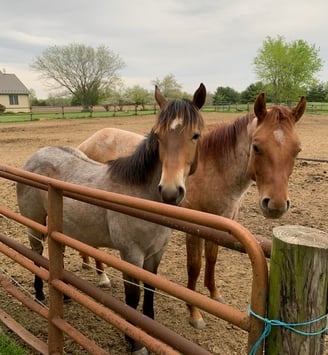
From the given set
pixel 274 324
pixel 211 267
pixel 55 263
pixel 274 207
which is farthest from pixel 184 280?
pixel 274 324

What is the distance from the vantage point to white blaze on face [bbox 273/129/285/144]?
251cm

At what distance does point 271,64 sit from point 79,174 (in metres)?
46.4

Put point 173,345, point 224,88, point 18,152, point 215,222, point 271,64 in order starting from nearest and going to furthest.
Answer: point 215,222
point 173,345
point 18,152
point 271,64
point 224,88

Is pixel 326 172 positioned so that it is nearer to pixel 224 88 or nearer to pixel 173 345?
pixel 173 345

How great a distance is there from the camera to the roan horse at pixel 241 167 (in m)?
2.48

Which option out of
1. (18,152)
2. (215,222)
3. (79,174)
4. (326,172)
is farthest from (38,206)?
(18,152)

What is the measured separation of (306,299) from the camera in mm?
1035

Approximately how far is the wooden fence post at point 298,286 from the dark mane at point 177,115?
4.54ft

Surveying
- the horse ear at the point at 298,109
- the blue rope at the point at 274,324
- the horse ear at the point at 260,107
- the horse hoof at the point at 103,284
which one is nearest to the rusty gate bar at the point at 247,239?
the blue rope at the point at 274,324

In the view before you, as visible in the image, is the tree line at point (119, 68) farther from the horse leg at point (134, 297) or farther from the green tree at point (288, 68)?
the horse leg at point (134, 297)

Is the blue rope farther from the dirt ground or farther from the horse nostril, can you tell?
the dirt ground

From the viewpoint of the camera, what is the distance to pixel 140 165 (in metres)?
2.55

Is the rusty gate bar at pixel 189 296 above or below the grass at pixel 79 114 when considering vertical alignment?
above

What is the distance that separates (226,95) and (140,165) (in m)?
51.4
